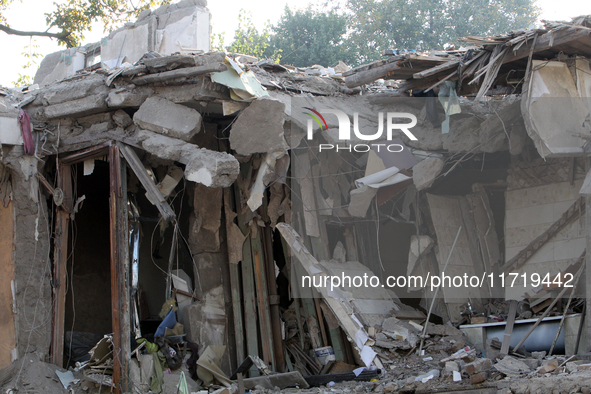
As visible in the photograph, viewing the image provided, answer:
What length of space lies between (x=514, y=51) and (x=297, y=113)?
2777mm

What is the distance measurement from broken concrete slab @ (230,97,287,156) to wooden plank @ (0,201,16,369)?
300 cm

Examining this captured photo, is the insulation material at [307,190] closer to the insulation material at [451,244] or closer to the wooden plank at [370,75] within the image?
the wooden plank at [370,75]

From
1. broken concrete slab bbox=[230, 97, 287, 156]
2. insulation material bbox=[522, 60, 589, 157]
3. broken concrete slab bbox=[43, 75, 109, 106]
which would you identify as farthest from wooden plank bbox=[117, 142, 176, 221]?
insulation material bbox=[522, 60, 589, 157]

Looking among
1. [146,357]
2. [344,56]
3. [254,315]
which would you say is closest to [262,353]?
[254,315]

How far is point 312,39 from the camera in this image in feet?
80.4

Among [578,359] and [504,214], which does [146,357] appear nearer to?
[578,359]

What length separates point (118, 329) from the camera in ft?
22.8

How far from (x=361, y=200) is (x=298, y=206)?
3.07 ft

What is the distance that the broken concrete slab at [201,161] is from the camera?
6805 mm

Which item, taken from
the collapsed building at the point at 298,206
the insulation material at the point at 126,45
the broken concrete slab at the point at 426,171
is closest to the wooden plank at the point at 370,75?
the collapsed building at the point at 298,206

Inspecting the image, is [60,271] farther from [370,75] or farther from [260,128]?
[370,75]

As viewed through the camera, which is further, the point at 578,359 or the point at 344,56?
the point at 344,56

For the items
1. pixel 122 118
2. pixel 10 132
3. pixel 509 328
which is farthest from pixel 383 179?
pixel 10 132

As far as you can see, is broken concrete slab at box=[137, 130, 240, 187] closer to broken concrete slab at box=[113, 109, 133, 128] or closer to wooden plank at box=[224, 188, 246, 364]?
broken concrete slab at box=[113, 109, 133, 128]
